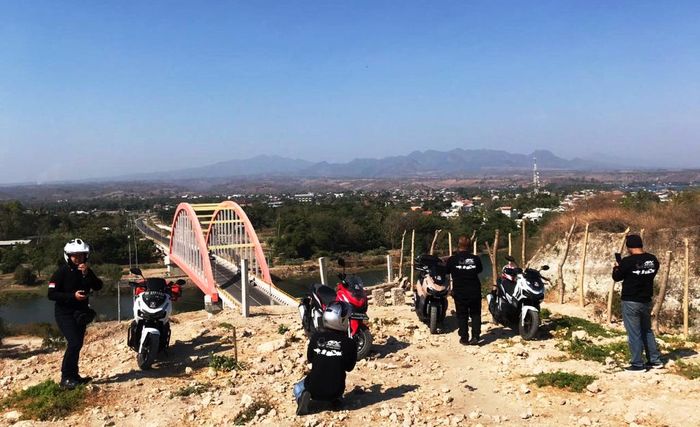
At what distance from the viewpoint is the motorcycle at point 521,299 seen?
675cm

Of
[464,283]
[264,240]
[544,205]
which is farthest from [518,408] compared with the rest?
[544,205]

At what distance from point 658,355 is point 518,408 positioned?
1920 millimetres

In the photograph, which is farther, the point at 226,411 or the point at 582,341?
the point at 582,341

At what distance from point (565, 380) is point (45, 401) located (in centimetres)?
506

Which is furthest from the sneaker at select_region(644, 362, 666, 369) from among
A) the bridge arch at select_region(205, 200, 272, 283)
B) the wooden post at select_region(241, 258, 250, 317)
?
the bridge arch at select_region(205, 200, 272, 283)

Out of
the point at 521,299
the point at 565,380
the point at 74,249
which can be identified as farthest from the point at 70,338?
the point at 521,299

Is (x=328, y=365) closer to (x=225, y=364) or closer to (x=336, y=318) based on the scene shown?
(x=336, y=318)

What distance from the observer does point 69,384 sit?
5.31 metres

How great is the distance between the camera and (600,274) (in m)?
13.8

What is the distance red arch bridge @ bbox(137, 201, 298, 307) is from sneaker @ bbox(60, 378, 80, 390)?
16533mm

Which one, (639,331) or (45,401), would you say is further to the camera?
(639,331)

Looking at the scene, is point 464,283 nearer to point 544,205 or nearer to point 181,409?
point 181,409

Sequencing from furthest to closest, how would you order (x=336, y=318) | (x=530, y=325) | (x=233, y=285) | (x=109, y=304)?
1. (x=109, y=304)
2. (x=233, y=285)
3. (x=530, y=325)
4. (x=336, y=318)

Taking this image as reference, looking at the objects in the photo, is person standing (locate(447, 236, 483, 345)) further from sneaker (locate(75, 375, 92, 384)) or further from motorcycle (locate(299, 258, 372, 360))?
sneaker (locate(75, 375, 92, 384))
